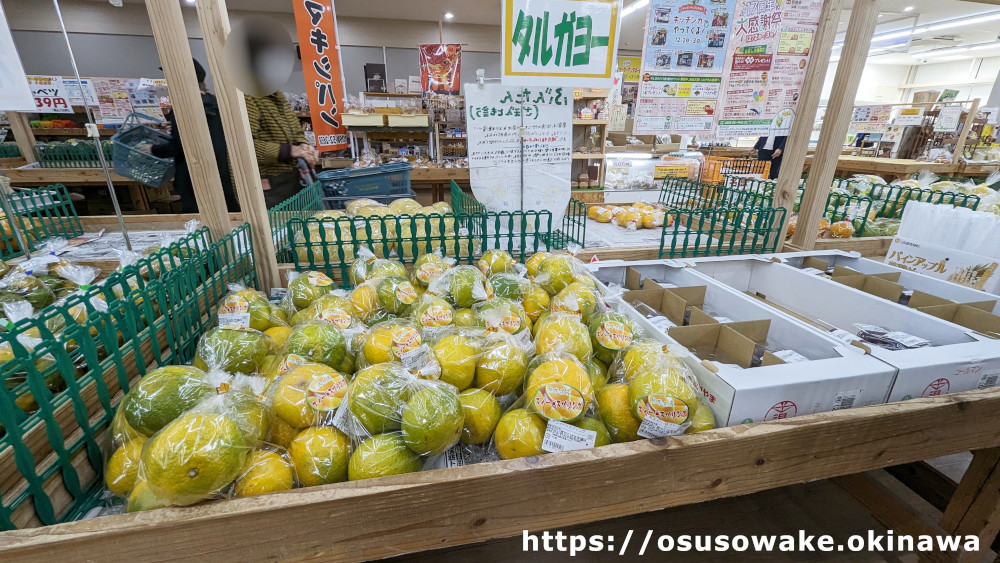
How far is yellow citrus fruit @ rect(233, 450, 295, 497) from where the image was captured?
2.43 feet

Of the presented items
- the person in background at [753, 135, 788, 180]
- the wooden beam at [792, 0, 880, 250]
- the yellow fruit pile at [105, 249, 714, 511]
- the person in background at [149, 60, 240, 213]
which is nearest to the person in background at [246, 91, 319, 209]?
the person in background at [149, 60, 240, 213]

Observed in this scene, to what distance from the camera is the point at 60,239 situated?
2.20m

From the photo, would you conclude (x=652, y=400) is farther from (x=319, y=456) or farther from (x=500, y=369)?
(x=319, y=456)

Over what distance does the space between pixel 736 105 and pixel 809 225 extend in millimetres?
715

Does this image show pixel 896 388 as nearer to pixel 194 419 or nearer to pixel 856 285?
pixel 856 285

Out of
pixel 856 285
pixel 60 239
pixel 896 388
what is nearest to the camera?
pixel 896 388

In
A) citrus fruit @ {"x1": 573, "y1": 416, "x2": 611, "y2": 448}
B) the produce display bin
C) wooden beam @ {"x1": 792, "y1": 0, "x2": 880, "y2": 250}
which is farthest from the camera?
Result: the produce display bin

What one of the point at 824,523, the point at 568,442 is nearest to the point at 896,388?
the point at 568,442

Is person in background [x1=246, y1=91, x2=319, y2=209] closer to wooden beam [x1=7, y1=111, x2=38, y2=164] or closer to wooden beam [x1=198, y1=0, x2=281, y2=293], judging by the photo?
wooden beam [x1=198, y1=0, x2=281, y2=293]

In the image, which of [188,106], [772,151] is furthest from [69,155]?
[772,151]

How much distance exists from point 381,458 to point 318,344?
383 millimetres

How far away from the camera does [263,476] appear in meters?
0.75

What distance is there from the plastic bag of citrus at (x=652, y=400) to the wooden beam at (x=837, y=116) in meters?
1.56

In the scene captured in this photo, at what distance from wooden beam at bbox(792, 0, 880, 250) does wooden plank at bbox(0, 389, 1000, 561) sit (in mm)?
1263
